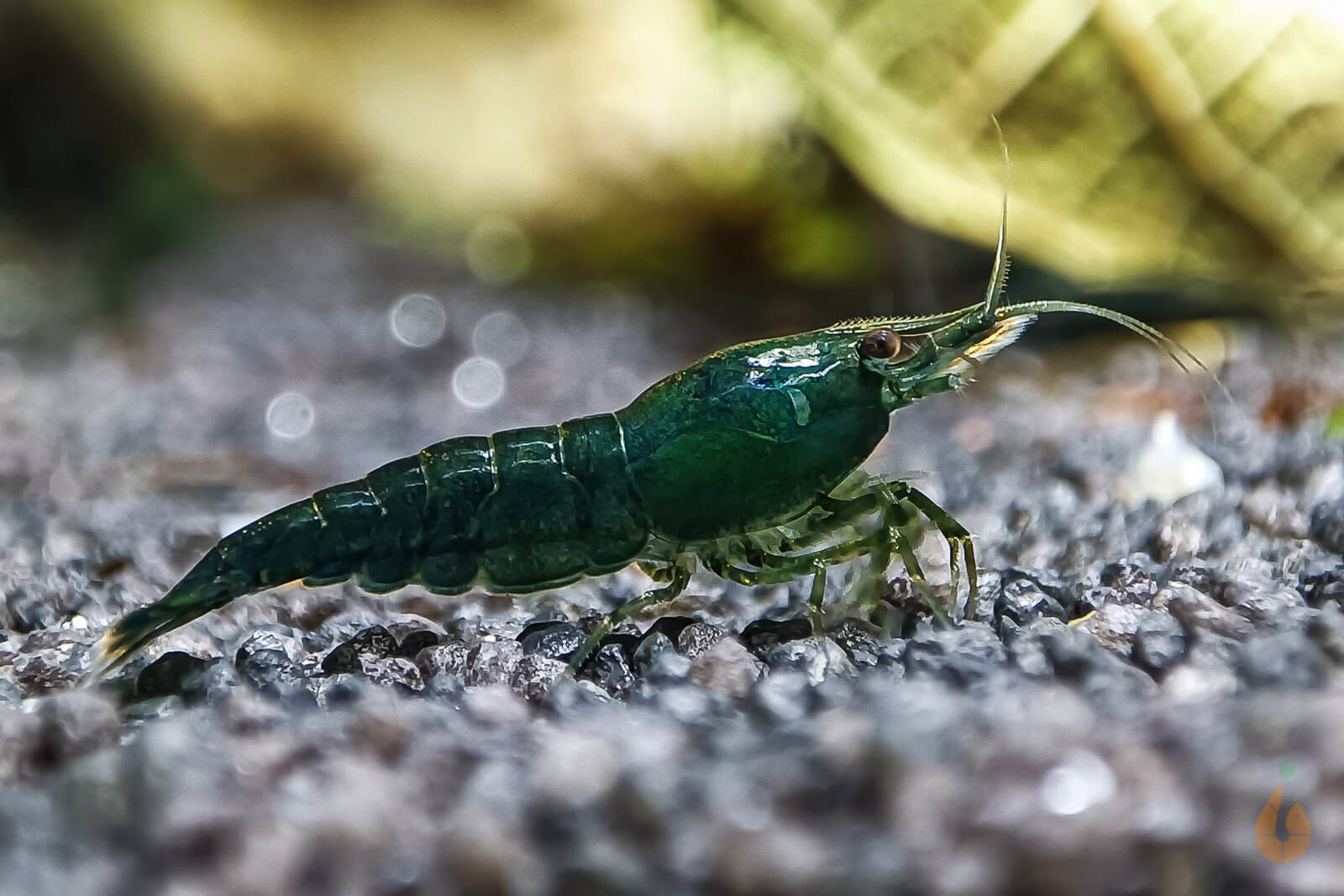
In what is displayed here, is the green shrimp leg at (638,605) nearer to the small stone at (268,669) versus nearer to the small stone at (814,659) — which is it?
the small stone at (814,659)

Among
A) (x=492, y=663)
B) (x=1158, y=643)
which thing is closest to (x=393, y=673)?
(x=492, y=663)

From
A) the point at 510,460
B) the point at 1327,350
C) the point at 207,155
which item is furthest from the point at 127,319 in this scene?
the point at 1327,350

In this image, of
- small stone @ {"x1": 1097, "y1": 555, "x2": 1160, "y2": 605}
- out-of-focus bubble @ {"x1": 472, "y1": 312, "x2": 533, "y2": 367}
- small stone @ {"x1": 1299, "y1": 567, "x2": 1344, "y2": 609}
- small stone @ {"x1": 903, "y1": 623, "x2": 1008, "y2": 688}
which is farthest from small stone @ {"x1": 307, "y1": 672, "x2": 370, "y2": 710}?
out-of-focus bubble @ {"x1": 472, "y1": 312, "x2": 533, "y2": 367}

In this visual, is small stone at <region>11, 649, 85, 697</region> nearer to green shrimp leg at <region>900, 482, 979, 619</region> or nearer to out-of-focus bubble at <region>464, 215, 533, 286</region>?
green shrimp leg at <region>900, 482, 979, 619</region>

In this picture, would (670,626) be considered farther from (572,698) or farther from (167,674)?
(167,674)

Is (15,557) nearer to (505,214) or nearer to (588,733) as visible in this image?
(588,733)

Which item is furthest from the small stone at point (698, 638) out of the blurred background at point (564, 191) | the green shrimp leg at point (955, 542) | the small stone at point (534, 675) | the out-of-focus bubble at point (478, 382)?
the out-of-focus bubble at point (478, 382)

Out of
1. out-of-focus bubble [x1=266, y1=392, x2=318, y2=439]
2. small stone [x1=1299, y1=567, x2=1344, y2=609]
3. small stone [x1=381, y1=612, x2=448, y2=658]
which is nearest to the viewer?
small stone [x1=1299, y1=567, x2=1344, y2=609]
